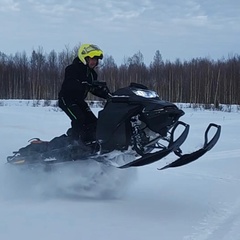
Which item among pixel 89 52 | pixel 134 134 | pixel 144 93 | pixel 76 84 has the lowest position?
pixel 134 134

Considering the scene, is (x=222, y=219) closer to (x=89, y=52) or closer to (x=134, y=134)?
(x=134, y=134)

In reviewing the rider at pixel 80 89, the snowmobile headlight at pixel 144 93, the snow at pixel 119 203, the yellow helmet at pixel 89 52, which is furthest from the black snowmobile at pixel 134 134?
the yellow helmet at pixel 89 52

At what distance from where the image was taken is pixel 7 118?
1295 cm

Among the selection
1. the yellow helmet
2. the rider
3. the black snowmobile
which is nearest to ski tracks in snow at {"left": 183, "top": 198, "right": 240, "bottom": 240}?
the black snowmobile

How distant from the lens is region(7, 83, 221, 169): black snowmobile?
5.05 m

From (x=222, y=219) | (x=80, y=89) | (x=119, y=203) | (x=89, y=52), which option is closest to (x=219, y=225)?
(x=222, y=219)

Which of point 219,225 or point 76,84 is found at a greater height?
point 76,84

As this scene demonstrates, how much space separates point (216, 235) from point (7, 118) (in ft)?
32.4

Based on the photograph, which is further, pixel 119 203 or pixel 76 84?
pixel 76 84

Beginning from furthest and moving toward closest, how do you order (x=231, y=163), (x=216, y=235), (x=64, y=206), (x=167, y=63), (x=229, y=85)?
1. (x=167, y=63)
2. (x=229, y=85)
3. (x=231, y=163)
4. (x=64, y=206)
5. (x=216, y=235)

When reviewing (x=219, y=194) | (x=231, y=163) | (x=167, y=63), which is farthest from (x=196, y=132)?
(x=167, y=63)

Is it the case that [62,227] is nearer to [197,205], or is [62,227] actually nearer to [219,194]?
[197,205]

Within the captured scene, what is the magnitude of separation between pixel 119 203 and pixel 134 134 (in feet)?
2.91

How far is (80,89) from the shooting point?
5.84 m
